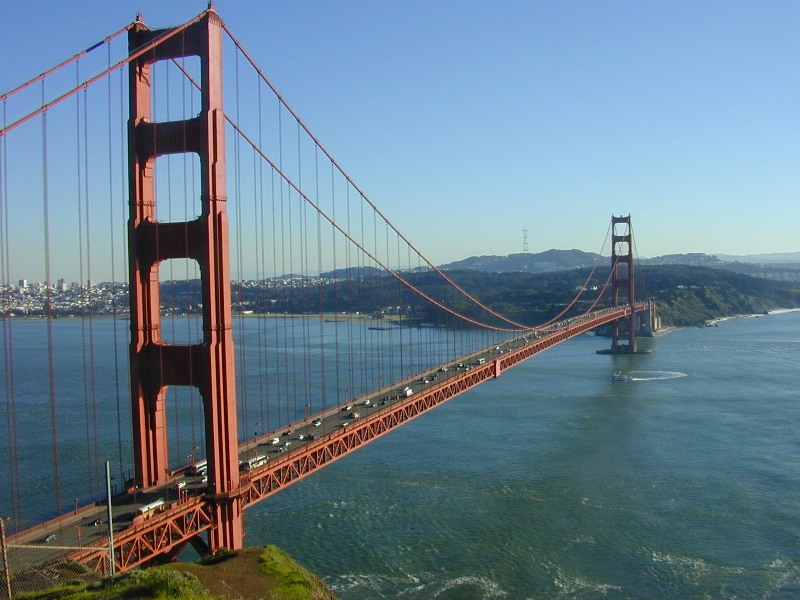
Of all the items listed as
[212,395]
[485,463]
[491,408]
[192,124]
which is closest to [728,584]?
[485,463]

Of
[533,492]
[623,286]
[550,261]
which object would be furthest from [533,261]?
[533,492]

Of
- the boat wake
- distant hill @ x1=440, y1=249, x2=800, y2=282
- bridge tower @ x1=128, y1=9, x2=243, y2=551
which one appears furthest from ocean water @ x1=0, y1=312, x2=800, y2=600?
distant hill @ x1=440, y1=249, x2=800, y2=282

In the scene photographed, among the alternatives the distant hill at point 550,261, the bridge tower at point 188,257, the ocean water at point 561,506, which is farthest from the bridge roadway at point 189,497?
the distant hill at point 550,261

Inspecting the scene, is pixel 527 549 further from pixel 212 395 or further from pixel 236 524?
pixel 212 395

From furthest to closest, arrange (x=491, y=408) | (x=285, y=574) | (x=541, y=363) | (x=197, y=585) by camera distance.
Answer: (x=541, y=363) → (x=491, y=408) → (x=285, y=574) → (x=197, y=585)

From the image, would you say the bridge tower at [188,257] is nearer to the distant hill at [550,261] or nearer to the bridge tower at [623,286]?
the bridge tower at [623,286]

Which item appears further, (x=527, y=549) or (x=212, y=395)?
(x=527, y=549)

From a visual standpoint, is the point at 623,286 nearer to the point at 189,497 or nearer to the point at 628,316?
the point at 628,316
